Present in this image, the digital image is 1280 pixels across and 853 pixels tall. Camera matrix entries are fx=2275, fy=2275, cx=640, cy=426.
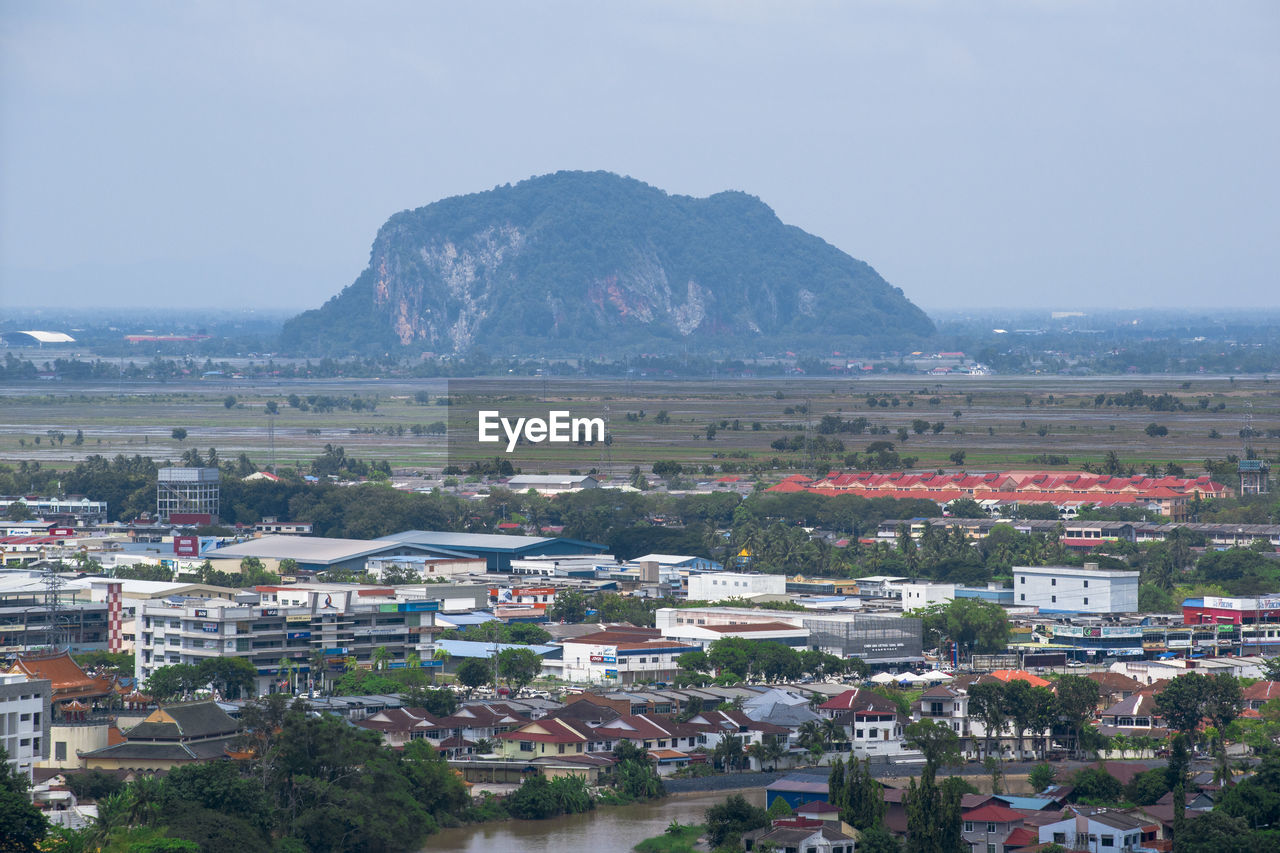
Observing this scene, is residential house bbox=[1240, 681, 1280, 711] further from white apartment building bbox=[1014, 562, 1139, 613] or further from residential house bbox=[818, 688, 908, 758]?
white apartment building bbox=[1014, 562, 1139, 613]

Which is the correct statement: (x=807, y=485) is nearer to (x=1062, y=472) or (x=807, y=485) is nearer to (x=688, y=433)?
(x=1062, y=472)

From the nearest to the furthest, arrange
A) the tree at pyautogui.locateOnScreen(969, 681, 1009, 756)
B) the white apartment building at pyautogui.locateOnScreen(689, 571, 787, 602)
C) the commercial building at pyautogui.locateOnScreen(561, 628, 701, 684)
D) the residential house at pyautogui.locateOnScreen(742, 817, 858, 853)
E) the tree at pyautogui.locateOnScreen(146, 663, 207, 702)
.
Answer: the residential house at pyautogui.locateOnScreen(742, 817, 858, 853)
the tree at pyautogui.locateOnScreen(969, 681, 1009, 756)
the tree at pyautogui.locateOnScreen(146, 663, 207, 702)
the commercial building at pyautogui.locateOnScreen(561, 628, 701, 684)
the white apartment building at pyautogui.locateOnScreen(689, 571, 787, 602)

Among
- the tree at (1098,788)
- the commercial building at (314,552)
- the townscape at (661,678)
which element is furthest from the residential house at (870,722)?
the commercial building at (314,552)

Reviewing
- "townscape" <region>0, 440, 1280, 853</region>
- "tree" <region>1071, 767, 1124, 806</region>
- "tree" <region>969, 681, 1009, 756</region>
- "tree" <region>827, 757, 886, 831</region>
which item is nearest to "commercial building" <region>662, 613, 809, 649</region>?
"townscape" <region>0, 440, 1280, 853</region>

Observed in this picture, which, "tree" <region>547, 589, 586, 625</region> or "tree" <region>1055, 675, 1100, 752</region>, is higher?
"tree" <region>1055, 675, 1100, 752</region>

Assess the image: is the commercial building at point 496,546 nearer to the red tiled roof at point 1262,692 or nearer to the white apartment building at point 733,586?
the white apartment building at point 733,586

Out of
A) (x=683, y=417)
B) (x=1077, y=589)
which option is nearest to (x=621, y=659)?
(x=1077, y=589)

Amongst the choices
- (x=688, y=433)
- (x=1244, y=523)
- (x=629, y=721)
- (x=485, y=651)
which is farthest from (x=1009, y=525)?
(x=688, y=433)
